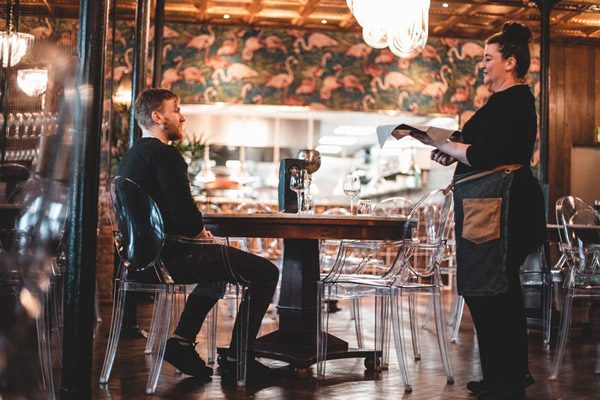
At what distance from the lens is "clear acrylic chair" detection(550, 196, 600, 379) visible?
3.76 m

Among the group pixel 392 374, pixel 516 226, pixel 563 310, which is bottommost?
pixel 392 374

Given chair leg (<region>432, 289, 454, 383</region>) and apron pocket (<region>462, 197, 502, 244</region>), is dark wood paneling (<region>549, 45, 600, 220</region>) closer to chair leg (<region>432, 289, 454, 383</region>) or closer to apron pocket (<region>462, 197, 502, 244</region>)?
chair leg (<region>432, 289, 454, 383</region>)

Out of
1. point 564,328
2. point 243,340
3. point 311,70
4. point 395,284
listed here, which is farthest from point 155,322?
point 311,70

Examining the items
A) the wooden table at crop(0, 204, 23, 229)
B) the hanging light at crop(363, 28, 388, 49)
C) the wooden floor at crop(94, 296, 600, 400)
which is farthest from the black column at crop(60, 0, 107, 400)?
the hanging light at crop(363, 28, 388, 49)

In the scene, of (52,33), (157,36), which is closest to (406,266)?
(52,33)

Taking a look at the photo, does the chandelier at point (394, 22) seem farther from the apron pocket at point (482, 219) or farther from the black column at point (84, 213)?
the black column at point (84, 213)

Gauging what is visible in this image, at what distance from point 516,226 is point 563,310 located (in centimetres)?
102

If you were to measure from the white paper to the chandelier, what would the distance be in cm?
332

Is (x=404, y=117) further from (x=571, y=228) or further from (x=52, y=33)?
(x=52, y=33)

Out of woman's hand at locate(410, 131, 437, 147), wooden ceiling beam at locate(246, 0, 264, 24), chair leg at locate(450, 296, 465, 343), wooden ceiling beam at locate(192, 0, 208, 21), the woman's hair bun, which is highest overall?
wooden ceiling beam at locate(246, 0, 264, 24)

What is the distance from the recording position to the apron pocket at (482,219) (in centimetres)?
298

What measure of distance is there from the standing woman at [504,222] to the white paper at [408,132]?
0.05m

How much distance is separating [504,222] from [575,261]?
4.55ft

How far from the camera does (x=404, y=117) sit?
1026cm
